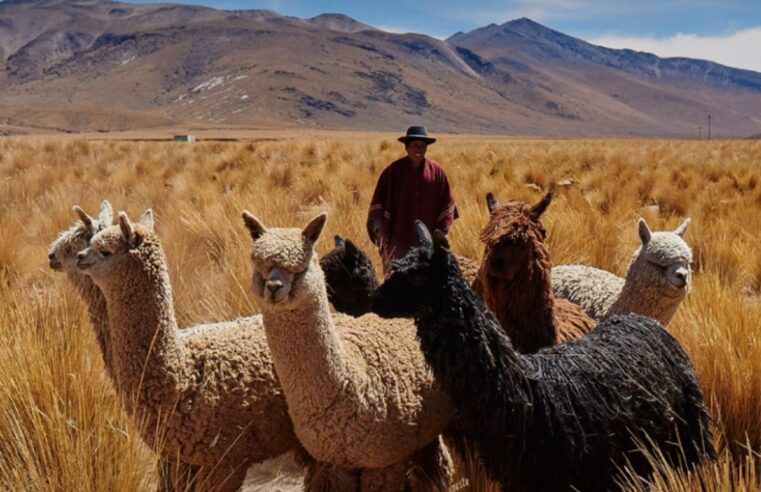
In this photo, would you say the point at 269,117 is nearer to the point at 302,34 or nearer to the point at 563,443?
the point at 302,34

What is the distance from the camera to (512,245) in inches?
118

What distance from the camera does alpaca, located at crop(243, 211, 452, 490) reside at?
226 centimetres

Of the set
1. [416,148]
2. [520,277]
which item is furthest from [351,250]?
[416,148]

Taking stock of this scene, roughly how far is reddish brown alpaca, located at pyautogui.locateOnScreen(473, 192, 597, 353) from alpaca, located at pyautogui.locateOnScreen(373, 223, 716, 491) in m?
0.58

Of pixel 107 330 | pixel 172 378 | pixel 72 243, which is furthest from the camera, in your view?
pixel 72 243

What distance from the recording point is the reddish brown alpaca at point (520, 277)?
9.90 ft

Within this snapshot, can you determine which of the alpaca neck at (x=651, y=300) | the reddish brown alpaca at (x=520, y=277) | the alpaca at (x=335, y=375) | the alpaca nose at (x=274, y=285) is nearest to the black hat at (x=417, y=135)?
the reddish brown alpaca at (x=520, y=277)

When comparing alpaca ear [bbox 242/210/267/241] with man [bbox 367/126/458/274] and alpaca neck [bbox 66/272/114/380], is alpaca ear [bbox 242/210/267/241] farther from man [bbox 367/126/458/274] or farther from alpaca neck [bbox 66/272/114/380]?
man [bbox 367/126/458/274]

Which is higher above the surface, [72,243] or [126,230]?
[126,230]

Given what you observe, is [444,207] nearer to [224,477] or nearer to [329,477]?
[329,477]

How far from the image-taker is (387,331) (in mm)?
2910

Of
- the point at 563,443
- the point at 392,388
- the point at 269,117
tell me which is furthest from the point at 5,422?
the point at 269,117

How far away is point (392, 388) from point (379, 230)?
8.04 feet

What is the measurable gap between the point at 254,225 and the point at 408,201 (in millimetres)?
2669
